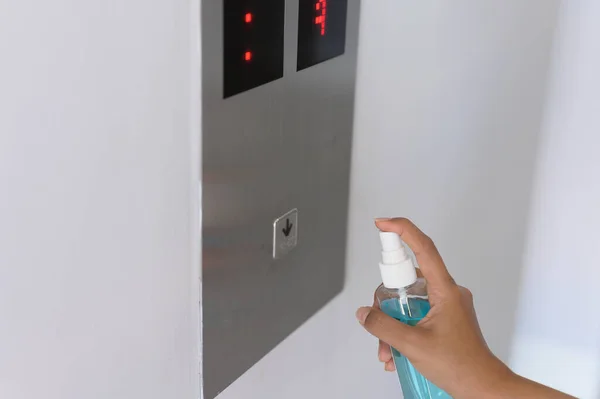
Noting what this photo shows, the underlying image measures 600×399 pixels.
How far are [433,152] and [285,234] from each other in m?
0.23

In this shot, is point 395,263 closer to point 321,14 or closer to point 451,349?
point 451,349

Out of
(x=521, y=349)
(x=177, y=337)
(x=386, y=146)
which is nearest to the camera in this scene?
(x=177, y=337)

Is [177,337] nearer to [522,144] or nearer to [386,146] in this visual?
[386,146]

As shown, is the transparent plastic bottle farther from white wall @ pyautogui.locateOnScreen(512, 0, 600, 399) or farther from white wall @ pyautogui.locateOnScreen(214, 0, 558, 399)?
white wall @ pyautogui.locateOnScreen(512, 0, 600, 399)

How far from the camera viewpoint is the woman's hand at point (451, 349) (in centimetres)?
50

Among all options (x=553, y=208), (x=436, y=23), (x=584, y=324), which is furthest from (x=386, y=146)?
(x=584, y=324)

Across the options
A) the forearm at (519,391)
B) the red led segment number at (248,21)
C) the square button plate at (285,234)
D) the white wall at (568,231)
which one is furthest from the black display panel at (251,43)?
the white wall at (568,231)

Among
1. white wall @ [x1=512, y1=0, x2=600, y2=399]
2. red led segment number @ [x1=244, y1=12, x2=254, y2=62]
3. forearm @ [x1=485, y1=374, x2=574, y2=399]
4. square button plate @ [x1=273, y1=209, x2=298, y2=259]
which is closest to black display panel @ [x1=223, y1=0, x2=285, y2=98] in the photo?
red led segment number @ [x1=244, y1=12, x2=254, y2=62]

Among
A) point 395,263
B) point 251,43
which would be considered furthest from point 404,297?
point 251,43

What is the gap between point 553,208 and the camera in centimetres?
101

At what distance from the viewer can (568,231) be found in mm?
1022

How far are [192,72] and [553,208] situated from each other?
2.13 ft

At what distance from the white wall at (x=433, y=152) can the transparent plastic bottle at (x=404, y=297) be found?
135mm

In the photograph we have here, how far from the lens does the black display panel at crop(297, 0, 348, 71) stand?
1.98 feet
